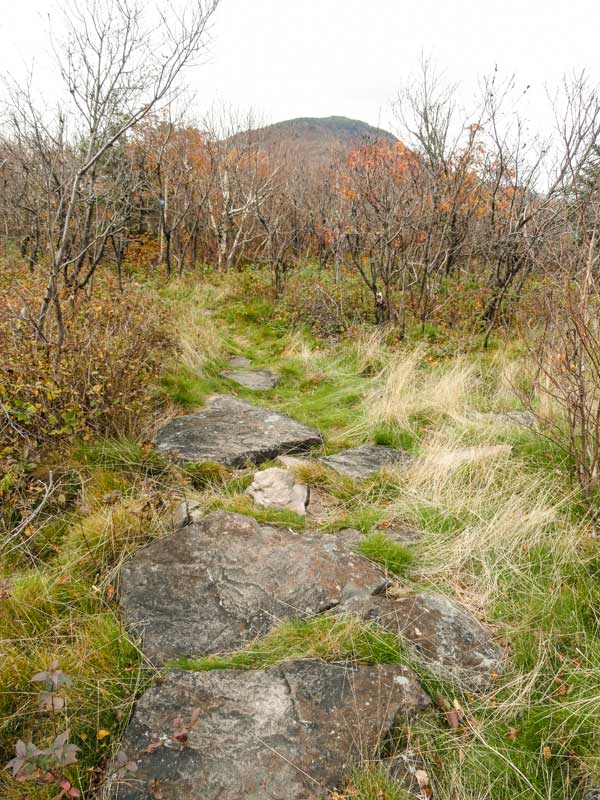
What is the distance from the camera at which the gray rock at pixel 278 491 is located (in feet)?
10.5

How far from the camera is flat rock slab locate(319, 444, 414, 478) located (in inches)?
146

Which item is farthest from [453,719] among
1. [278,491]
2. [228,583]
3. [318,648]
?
[278,491]

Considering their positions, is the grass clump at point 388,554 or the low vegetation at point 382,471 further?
the grass clump at point 388,554

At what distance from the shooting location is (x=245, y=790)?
1.58 m

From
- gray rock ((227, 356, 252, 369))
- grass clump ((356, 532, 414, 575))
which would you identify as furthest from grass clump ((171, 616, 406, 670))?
gray rock ((227, 356, 252, 369))

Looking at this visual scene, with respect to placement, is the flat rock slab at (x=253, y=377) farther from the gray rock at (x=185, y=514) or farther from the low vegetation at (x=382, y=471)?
the gray rock at (x=185, y=514)

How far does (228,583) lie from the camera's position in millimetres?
2447

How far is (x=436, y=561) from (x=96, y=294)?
495 cm

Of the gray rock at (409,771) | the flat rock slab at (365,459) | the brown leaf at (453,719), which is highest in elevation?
the flat rock slab at (365,459)

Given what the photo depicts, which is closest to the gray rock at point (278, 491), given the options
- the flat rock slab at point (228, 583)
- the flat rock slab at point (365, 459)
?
the flat rock slab at point (228, 583)

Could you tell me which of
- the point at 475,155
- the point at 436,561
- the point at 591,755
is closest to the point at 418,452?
the point at 436,561

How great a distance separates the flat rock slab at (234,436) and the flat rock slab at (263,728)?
197 centimetres

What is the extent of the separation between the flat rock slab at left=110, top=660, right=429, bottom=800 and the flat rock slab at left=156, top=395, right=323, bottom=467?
1.97 meters

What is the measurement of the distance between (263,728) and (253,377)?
4591mm
